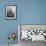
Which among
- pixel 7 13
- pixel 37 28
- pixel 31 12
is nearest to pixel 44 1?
pixel 31 12

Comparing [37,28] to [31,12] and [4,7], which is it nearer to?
[31,12]

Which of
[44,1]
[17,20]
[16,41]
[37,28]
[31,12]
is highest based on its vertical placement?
[44,1]

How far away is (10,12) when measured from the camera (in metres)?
4.72

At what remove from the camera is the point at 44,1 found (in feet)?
15.6

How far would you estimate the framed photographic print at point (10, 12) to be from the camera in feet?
15.4

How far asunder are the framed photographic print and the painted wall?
118 millimetres

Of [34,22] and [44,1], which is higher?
[44,1]

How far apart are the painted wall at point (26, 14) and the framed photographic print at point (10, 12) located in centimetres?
12

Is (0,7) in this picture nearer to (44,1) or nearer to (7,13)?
(7,13)

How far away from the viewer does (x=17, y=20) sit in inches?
187

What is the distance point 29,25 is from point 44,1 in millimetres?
1037

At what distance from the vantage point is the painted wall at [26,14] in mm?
4707

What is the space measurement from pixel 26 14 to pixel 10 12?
23.1 inches

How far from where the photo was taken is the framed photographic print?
15.4 feet
